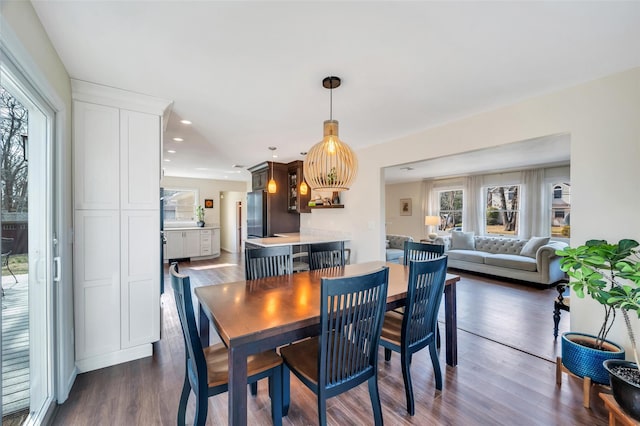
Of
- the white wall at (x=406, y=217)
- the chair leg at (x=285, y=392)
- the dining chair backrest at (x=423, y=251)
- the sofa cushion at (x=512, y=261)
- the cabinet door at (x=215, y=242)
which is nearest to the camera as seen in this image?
the chair leg at (x=285, y=392)

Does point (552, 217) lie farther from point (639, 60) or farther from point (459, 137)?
point (639, 60)

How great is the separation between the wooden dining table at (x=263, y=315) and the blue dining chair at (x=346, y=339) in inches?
5.2

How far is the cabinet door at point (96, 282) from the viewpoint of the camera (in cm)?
223

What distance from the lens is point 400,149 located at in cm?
376

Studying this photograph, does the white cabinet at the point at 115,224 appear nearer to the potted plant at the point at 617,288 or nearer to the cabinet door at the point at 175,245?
the potted plant at the point at 617,288

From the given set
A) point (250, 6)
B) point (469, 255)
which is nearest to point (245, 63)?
point (250, 6)

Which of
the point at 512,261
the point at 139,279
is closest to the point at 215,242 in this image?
the point at 139,279

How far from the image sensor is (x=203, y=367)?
1411 millimetres

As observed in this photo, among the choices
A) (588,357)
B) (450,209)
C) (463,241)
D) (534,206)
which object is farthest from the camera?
Answer: (450,209)

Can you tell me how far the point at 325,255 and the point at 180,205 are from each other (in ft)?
22.3

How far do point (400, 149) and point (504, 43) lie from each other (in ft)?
6.78

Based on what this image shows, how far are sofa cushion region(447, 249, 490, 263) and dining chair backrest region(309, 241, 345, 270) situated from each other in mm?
4088

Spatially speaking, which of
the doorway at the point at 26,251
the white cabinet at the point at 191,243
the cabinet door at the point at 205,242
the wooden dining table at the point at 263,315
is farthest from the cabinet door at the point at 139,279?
the cabinet door at the point at 205,242

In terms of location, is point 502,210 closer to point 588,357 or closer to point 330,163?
point 588,357
